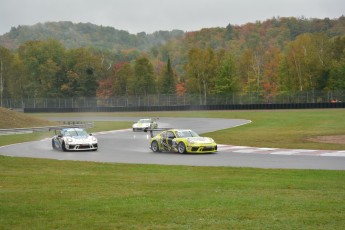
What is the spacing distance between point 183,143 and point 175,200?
15.6 metres

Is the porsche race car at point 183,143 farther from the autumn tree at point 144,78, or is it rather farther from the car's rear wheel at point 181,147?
the autumn tree at point 144,78

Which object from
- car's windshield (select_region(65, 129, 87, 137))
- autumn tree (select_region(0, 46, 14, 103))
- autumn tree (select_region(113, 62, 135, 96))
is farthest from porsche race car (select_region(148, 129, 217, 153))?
autumn tree (select_region(0, 46, 14, 103))

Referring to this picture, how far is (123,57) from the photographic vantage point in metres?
167

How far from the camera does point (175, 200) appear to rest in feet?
33.4

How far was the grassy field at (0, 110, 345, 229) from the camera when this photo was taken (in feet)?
26.5

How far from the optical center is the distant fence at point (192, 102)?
7831 centimetres

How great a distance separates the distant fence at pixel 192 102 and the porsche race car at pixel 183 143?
49.1m

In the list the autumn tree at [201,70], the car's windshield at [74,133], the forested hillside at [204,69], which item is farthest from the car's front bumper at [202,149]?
the autumn tree at [201,70]

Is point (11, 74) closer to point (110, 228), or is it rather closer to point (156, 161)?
point (156, 161)

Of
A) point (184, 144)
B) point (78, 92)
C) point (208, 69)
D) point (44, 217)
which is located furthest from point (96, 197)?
point (78, 92)

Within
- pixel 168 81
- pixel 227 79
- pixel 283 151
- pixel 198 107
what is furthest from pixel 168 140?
pixel 168 81

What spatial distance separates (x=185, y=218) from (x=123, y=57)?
527ft

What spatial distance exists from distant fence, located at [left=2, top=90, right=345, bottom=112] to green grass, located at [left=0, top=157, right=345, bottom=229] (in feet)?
198

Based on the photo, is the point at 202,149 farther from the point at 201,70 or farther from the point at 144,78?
the point at 144,78
